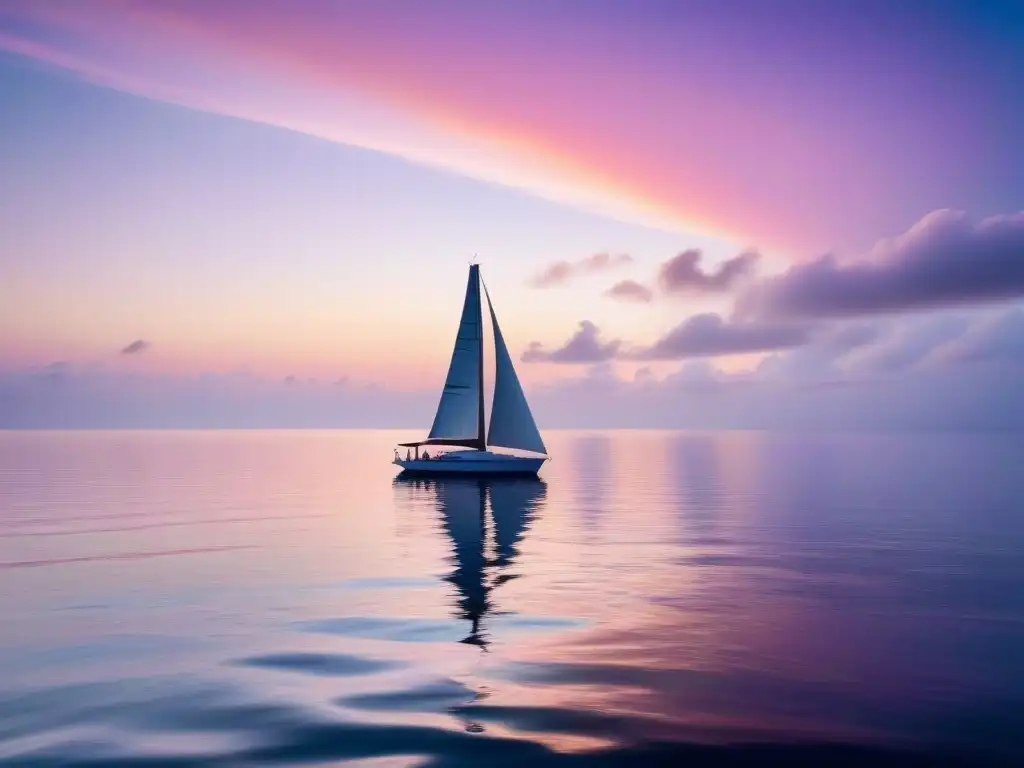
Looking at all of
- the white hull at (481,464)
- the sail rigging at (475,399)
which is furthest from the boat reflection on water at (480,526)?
the sail rigging at (475,399)

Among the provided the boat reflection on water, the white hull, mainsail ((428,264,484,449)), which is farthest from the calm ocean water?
mainsail ((428,264,484,449))

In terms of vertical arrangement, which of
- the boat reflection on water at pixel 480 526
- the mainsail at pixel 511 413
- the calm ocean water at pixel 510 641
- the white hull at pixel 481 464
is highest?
the mainsail at pixel 511 413

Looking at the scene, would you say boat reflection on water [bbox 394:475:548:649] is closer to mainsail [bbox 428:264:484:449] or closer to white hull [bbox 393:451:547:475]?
white hull [bbox 393:451:547:475]

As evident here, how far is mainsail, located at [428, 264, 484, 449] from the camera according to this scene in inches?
3307

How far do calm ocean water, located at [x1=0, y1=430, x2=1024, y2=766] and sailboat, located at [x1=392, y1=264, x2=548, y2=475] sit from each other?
28.5m

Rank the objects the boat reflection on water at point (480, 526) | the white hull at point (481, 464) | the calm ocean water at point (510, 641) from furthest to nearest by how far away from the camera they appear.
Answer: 1. the white hull at point (481, 464)
2. the boat reflection on water at point (480, 526)
3. the calm ocean water at point (510, 641)

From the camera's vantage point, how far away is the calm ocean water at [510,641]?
1612cm

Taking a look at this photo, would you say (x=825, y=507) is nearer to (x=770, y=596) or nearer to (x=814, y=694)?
(x=770, y=596)

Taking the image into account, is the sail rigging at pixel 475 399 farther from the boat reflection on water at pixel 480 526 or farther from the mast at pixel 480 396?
the boat reflection on water at pixel 480 526

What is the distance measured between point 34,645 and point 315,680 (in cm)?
989

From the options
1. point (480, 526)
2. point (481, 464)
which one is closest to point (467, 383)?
point (481, 464)

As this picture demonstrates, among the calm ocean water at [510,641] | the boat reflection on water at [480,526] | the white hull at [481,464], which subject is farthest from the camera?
the white hull at [481,464]

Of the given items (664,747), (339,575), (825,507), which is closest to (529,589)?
(339,575)

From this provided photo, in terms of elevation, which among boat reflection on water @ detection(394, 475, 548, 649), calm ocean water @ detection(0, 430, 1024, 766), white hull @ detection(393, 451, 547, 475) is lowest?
calm ocean water @ detection(0, 430, 1024, 766)
